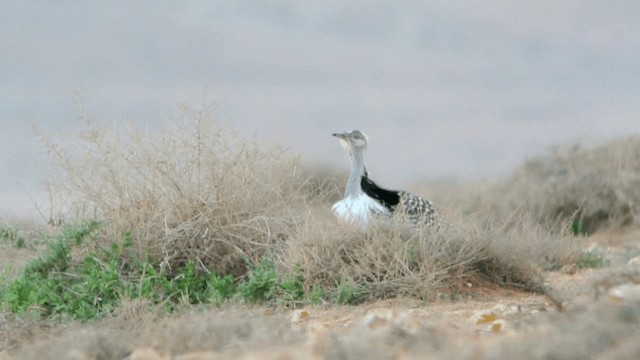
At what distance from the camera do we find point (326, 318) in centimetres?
950

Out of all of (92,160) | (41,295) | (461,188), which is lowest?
(461,188)

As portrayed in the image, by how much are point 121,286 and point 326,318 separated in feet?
7.82

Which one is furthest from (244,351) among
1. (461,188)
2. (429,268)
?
(461,188)

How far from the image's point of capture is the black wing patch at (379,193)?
42.8ft

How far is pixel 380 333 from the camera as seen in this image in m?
5.79

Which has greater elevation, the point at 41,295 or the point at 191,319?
the point at 191,319

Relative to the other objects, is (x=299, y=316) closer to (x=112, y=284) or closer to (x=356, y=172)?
(x=112, y=284)

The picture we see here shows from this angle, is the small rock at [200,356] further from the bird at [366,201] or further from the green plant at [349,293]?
the bird at [366,201]

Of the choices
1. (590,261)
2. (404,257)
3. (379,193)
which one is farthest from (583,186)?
(404,257)

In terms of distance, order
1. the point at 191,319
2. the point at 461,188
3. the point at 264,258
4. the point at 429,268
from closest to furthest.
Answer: the point at 191,319
the point at 429,268
the point at 264,258
the point at 461,188

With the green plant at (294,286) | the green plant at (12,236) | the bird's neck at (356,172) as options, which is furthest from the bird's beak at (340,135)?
the green plant at (12,236)

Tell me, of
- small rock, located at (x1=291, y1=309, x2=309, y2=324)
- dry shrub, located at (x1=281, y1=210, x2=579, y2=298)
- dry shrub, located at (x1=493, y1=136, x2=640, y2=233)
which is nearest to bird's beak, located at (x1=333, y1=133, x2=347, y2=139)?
dry shrub, located at (x1=281, y1=210, x2=579, y2=298)

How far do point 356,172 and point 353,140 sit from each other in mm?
384

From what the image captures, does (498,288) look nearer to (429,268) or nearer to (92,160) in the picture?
(429,268)
